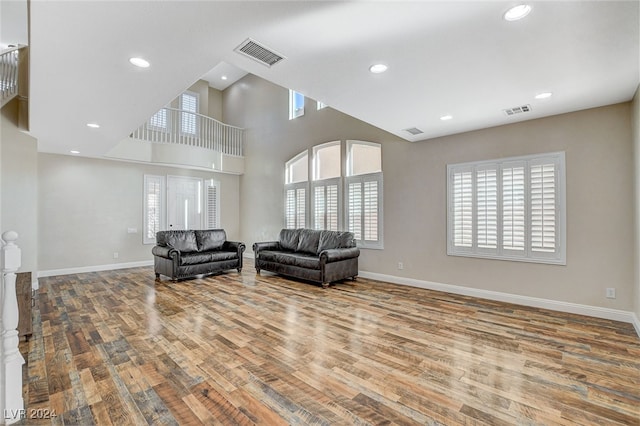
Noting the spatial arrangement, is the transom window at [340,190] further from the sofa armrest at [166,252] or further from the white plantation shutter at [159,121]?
the white plantation shutter at [159,121]

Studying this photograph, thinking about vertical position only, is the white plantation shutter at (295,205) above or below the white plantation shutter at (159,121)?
below

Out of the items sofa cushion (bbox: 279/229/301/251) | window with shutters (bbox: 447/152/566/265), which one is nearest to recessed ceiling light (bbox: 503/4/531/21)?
window with shutters (bbox: 447/152/566/265)

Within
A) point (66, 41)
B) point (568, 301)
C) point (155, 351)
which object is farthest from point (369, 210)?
point (66, 41)

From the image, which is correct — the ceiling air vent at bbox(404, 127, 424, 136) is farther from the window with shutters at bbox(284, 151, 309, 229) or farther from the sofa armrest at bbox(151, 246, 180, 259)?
the sofa armrest at bbox(151, 246, 180, 259)

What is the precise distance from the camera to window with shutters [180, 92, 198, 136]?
869cm

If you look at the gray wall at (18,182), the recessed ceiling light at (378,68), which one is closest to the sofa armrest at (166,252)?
the gray wall at (18,182)

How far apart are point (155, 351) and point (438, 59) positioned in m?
3.63

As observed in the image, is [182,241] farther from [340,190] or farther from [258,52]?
[258,52]

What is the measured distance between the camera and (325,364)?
2.58 m

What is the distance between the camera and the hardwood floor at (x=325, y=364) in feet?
6.42

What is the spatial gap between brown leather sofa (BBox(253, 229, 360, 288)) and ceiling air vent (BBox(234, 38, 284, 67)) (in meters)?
3.46

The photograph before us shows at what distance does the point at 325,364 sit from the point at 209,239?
496 cm

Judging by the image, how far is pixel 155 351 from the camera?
110 inches

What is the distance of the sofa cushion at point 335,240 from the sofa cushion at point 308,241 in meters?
0.13
